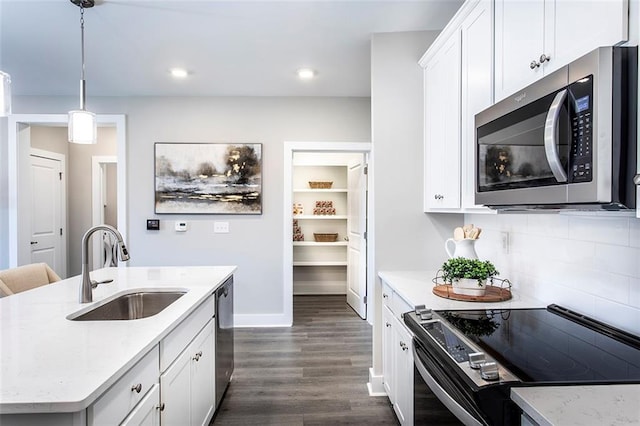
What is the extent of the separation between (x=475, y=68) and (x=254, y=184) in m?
2.70

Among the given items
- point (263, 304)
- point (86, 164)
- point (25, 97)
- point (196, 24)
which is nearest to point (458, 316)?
point (196, 24)

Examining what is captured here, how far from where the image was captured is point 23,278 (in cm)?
243

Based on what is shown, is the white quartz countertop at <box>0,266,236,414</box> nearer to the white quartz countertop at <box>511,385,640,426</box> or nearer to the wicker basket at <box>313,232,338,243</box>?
the white quartz countertop at <box>511,385,640,426</box>

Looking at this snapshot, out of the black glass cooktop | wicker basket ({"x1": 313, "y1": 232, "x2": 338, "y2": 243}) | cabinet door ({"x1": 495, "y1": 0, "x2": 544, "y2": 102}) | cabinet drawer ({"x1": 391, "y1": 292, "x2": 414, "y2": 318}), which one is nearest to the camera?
the black glass cooktop

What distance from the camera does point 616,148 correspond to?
2.92 ft

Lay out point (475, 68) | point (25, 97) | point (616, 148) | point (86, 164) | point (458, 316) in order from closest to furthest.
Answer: point (616, 148) → point (458, 316) → point (475, 68) → point (25, 97) → point (86, 164)

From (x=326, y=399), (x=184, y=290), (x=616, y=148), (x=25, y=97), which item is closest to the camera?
(x=616, y=148)

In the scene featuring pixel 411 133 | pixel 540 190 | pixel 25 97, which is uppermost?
pixel 25 97

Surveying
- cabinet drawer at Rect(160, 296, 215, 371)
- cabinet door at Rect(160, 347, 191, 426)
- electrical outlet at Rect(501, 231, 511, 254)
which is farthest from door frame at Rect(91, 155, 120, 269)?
electrical outlet at Rect(501, 231, 511, 254)

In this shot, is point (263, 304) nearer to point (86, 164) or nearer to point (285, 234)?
point (285, 234)

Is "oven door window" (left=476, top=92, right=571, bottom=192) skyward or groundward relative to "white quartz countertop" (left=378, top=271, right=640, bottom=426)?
skyward

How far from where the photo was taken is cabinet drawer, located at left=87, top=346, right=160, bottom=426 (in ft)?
3.05

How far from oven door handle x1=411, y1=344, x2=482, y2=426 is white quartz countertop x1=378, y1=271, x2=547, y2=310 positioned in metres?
0.38

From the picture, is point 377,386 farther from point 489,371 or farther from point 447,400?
point 489,371
